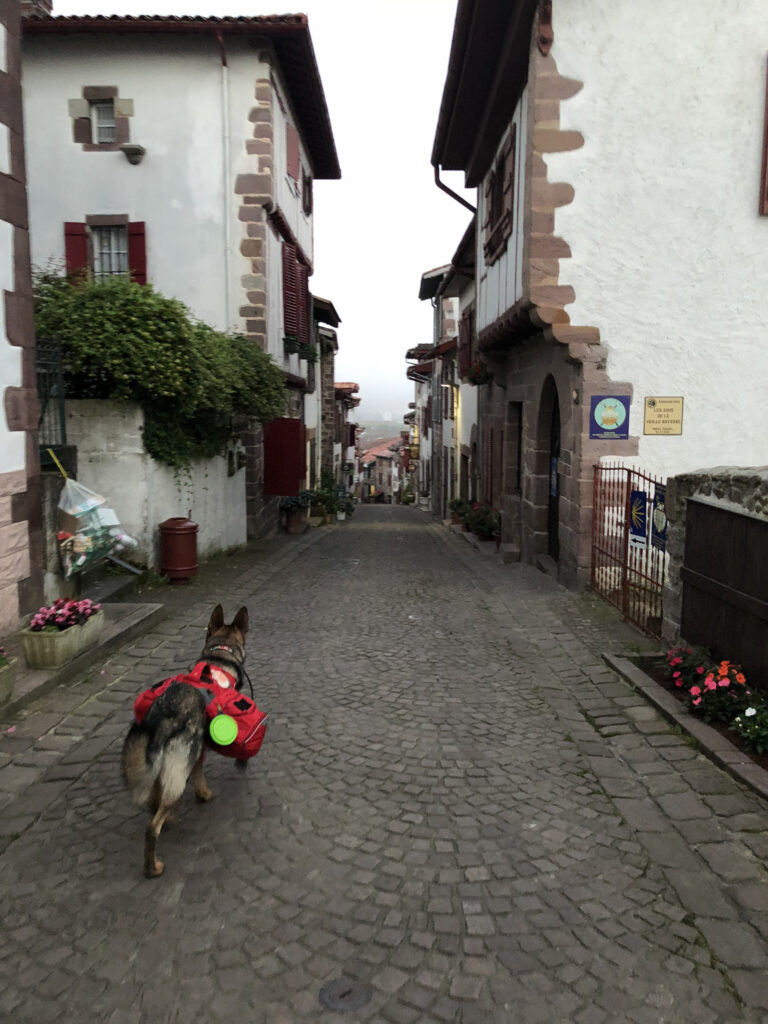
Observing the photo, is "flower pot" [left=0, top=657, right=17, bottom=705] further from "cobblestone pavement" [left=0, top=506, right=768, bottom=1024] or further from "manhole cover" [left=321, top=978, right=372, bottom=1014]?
"manhole cover" [left=321, top=978, right=372, bottom=1014]

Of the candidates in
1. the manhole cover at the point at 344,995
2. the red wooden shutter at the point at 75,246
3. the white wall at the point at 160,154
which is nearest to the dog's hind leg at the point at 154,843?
the manhole cover at the point at 344,995

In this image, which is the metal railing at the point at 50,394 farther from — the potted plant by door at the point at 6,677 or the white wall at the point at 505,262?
the white wall at the point at 505,262

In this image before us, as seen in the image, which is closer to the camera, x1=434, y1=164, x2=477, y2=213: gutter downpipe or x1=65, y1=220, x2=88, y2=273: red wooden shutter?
x1=65, y1=220, x2=88, y2=273: red wooden shutter

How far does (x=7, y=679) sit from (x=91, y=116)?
11.3 meters

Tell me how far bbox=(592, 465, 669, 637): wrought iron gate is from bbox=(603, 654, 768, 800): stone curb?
44.3 inches

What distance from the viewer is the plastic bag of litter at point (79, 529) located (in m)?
6.71

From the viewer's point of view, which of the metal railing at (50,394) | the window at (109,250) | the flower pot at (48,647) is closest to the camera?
the flower pot at (48,647)

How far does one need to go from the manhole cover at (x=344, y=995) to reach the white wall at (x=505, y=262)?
8280 mm

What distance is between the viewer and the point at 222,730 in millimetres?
3408

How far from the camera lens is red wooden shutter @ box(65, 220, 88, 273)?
1291cm

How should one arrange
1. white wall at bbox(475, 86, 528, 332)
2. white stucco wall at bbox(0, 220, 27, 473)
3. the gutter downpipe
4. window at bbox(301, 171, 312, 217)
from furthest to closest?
1. window at bbox(301, 171, 312, 217)
2. the gutter downpipe
3. white wall at bbox(475, 86, 528, 332)
4. white stucco wall at bbox(0, 220, 27, 473)

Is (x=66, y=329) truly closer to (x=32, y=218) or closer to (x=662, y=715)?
(x=32, y=218)

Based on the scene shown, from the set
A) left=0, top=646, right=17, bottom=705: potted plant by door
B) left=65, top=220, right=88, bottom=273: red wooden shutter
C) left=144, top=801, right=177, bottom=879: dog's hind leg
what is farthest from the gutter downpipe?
left=144, top=801, right=177, bottom=879: dog's hind leg

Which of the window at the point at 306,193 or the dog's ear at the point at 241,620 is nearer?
the dog's ear at the point at 241,620
